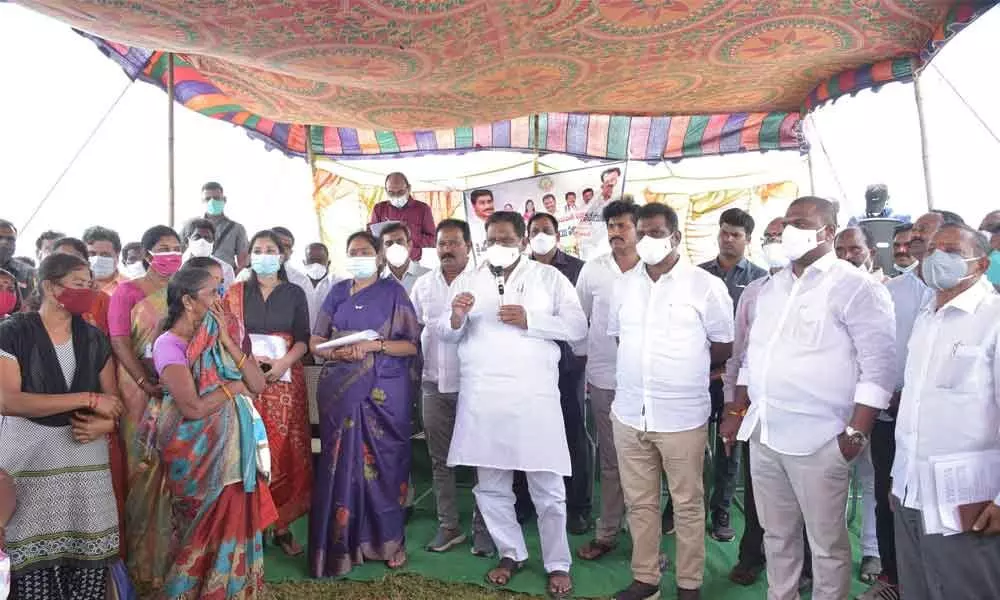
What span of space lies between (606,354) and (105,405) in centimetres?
259

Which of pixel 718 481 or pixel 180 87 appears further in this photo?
pixel 180 87

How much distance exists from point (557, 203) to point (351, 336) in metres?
2.87

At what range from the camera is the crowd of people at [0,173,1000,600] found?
8.13 feet

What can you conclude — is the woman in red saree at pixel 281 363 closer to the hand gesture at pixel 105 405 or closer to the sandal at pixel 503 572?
the hand gesture at pixel 105 405

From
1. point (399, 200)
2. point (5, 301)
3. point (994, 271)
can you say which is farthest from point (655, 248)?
point (399, 200)

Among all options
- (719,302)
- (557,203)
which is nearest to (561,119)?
(557,203)

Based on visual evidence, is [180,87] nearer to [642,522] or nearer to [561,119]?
[561,119]

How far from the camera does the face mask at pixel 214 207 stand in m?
5.56

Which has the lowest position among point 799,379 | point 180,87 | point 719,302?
point 799,379

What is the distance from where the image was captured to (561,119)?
8.33m

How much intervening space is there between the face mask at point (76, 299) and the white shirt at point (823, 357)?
269 centimetres

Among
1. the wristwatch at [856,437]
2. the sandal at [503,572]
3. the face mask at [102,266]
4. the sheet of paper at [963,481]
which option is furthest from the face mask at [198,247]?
the sheet of paper at [963,481]

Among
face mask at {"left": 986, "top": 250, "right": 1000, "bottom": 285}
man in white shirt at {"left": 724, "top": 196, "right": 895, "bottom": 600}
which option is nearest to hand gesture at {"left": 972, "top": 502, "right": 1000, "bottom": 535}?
man in white shirt at {"left": 724, "top": 196, "right": 895, "bottom": 600}

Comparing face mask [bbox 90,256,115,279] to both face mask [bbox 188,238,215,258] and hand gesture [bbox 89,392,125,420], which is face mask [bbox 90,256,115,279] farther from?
hand gesture [bbox 89,392,125,420]
